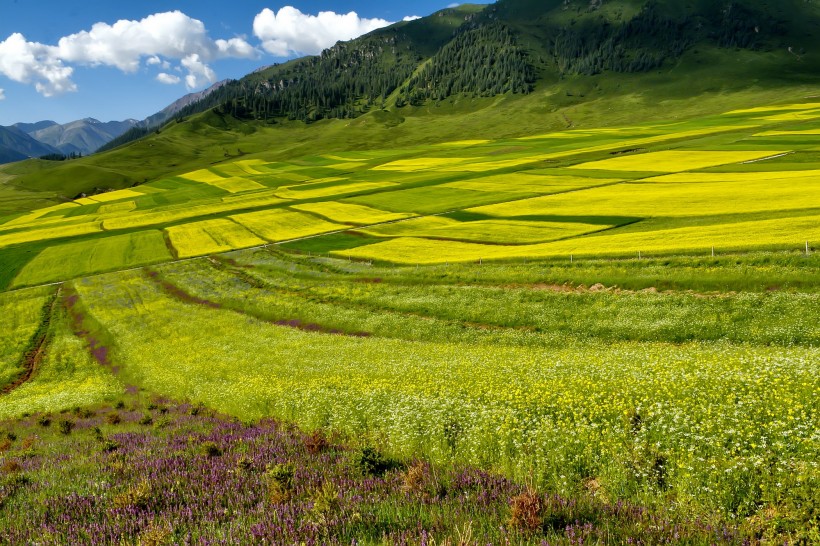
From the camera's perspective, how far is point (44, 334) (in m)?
52.8

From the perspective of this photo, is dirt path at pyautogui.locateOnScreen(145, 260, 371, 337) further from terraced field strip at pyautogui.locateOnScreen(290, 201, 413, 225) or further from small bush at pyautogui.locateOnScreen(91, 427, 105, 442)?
terraced field strip at pyautogui.locateOnScreen(290, 201, 413, 225)

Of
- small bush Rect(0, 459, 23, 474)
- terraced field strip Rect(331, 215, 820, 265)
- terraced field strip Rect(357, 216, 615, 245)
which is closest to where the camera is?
small bush Rect(0, 459, 23, 474)

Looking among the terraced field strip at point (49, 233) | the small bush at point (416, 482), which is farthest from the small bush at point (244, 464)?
the terraced field strip at point (49, 233)

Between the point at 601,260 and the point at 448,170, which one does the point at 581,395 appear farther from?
the point at 448,170

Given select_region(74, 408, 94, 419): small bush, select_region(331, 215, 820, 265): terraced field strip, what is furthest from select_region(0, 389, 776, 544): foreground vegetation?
select_region(331, 215, 820, 265): terraced field strip

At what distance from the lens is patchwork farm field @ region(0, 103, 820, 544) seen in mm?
6531

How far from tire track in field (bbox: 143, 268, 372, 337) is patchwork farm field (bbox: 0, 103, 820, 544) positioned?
44 cm

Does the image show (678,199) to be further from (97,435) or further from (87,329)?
(87,329)

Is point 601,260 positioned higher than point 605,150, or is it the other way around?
point 605,150

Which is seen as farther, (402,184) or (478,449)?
(402,184)

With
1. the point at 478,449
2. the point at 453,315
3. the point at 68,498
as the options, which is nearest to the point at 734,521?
the point at 478,449

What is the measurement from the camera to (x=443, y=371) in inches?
789

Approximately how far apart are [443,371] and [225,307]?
42.0m

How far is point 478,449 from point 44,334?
62.0 m
